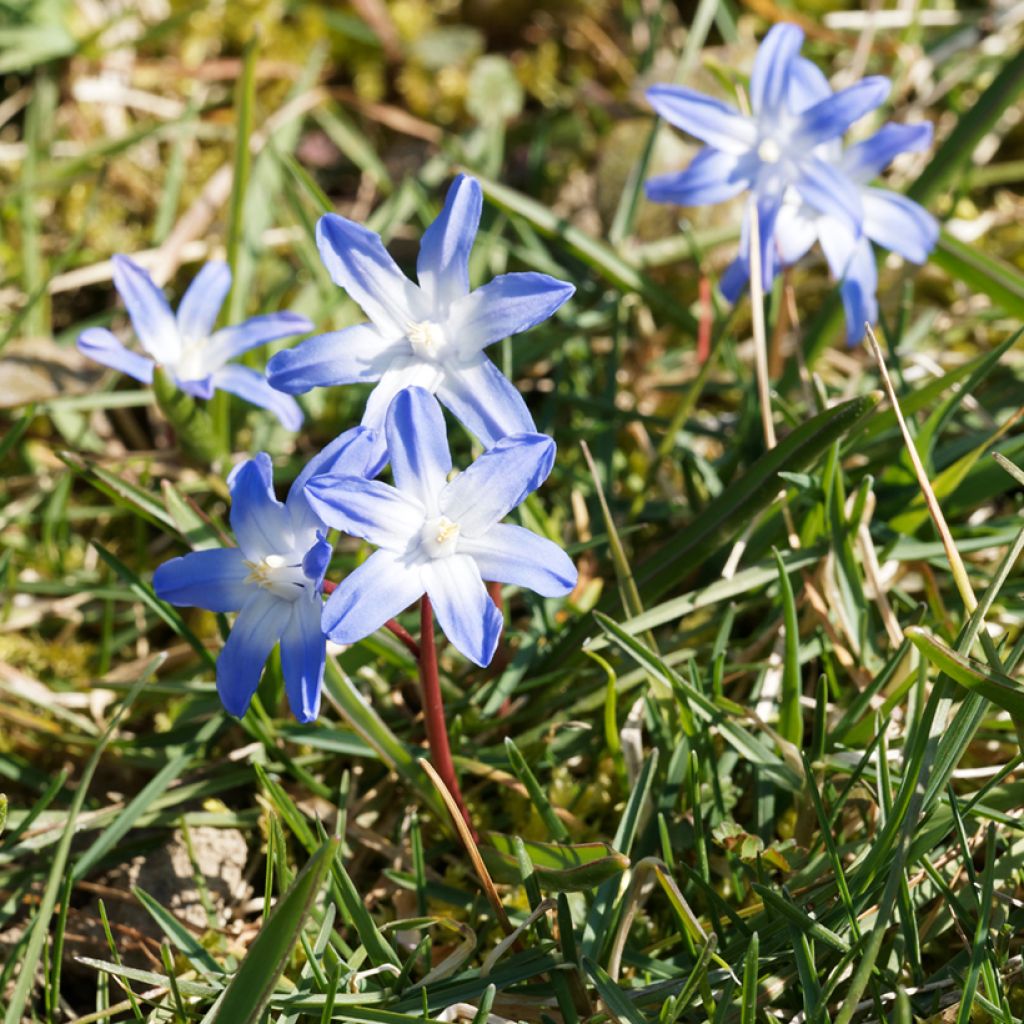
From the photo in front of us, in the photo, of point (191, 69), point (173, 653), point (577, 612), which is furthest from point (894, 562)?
point (191, 69)

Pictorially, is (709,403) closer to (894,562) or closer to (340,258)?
(894,562)

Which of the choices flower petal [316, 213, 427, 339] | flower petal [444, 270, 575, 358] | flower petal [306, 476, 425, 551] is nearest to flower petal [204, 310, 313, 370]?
flower petal [316, 213, 427, 339]

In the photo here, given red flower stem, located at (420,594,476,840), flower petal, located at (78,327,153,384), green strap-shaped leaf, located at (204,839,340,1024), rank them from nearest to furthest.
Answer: green strap-shaped leaf, located at (204,839,340,1024) < red flower stem, located at (420,594,476,840) < flower petal, located at (78,327,153,384)

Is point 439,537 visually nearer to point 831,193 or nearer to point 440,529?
point 440,529

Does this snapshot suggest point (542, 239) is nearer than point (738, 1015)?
No

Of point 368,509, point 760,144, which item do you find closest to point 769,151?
point 760,144

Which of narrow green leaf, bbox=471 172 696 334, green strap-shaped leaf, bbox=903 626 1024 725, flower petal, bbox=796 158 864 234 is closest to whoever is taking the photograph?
green strap-shaped leaf, bbox=903 626 1024 725

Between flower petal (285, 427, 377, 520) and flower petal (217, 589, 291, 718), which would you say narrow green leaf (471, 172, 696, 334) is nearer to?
flower petal (285, 427, 377, 520)

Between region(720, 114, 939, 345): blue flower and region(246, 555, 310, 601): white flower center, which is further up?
region(720, 114, 939, 345): blue flower
